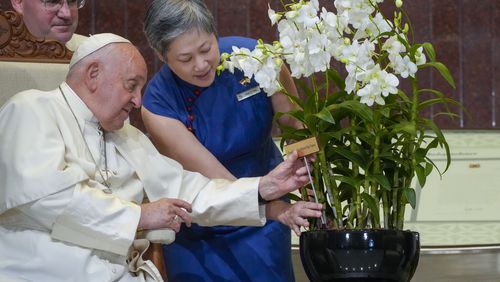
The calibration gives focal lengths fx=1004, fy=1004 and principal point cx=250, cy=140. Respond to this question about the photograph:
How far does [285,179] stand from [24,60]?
1194 mm

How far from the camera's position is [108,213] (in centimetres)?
280

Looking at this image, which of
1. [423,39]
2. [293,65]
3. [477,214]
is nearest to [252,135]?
[293,65]

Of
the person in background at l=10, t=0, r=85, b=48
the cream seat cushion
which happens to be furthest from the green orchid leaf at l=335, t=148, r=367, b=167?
the cream seat cushion

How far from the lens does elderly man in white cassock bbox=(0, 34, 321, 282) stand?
278 centimetres

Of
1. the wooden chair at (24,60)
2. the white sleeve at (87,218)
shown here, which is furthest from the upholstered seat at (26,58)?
the white sleeve at (87,218)

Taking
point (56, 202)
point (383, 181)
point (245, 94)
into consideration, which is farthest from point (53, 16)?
point (383, 181)

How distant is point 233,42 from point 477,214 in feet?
6.86

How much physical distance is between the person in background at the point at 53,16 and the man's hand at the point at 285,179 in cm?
86

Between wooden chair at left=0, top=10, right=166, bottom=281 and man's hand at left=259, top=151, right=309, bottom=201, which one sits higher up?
wooden chair at left=0, top=10, right=166, bottom=281

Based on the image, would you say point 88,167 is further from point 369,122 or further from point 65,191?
point 369,122

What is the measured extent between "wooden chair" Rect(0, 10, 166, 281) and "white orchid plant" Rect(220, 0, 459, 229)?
0.96 metres

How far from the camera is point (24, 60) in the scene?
3.67m

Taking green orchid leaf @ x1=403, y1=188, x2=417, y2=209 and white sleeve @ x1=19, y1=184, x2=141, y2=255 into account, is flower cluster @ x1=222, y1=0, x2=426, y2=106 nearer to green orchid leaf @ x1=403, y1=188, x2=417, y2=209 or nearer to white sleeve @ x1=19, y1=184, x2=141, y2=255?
green orchid leaf @ x1=403, y1=188, x2=417, y2=209

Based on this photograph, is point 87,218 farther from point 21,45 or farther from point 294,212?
point 21,45
